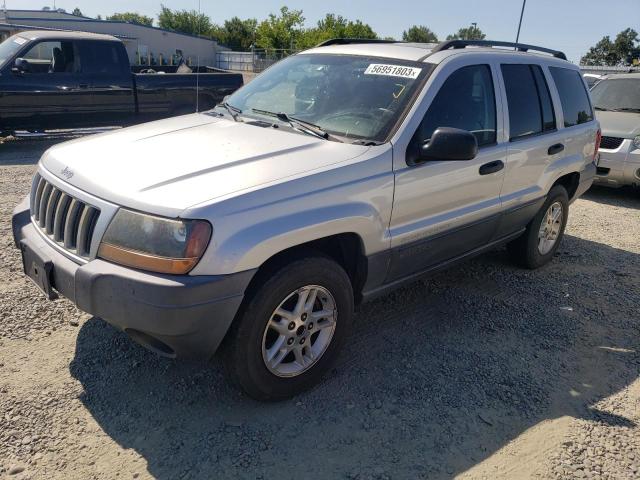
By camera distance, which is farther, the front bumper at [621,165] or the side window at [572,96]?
the front bumper at [621,165]

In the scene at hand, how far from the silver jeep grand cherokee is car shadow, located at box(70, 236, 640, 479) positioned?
0.29m

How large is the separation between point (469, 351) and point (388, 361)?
61 cm

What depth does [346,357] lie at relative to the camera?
360 centimetres

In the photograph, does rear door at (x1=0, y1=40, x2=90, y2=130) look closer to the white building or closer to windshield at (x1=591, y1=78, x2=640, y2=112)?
windshield at (x1=591, y1=78, x2=640, y2=112)

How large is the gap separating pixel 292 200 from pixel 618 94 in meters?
8.84

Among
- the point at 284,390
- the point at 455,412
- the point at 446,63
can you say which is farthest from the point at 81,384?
the point at 446,63

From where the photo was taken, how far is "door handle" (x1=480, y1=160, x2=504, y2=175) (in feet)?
13.0

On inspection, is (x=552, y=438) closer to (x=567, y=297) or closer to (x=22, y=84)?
(x=567, y=297)

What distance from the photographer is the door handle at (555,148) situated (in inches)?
187

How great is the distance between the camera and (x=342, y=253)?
3322 millimetres

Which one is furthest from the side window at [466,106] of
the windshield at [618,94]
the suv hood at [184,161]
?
the windshield at [618,94]

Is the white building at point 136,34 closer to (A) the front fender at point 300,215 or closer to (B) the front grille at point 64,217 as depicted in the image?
(B) the front grille at point 64,217

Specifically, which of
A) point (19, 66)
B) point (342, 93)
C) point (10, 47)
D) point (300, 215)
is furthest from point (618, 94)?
point (10, 47)

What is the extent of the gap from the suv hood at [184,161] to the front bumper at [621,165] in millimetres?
6491
